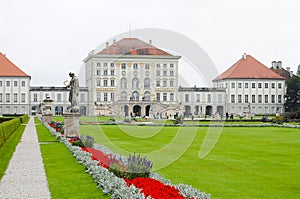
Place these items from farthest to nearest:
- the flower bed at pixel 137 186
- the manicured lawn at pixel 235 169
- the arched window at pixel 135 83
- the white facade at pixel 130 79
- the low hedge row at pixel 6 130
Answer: the arched window at pixel 135 83 < the white facade at pixel 130 79 < the low hedge row at pixel 6 130 < the manicured lawn at pixel 235 169 < the flower bed at pixel 137 186

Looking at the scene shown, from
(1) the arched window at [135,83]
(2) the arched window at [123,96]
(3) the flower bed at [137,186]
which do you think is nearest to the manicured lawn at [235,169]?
(3) the flower bed at [137,186]

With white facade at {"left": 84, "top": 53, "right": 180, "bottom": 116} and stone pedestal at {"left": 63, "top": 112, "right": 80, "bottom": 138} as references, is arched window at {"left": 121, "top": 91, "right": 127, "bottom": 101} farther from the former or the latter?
stone pedestal at {"left": 63, "top": 112, "right": 80, "bottom": 138}

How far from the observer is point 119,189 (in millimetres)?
7980

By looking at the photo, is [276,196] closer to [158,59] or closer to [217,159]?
[217,159]

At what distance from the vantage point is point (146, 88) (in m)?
80.1

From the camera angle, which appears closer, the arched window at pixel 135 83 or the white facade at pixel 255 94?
the arched window at pixel 135 83

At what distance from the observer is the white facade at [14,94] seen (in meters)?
76.4

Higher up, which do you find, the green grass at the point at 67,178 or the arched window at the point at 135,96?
the arched window at the point at 135,96

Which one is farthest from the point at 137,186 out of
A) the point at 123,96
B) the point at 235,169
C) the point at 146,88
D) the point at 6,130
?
the point at 146,88

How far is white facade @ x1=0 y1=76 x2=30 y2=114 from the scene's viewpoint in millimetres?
76438

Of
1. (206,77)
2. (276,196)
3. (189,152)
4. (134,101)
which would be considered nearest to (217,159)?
(189,152)

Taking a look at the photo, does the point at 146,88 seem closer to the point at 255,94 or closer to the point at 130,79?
the point at 130,79

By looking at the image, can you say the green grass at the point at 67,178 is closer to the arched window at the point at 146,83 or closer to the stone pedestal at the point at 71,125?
the stone pedestal at the point at 71,125

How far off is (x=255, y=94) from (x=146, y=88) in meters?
18.7
